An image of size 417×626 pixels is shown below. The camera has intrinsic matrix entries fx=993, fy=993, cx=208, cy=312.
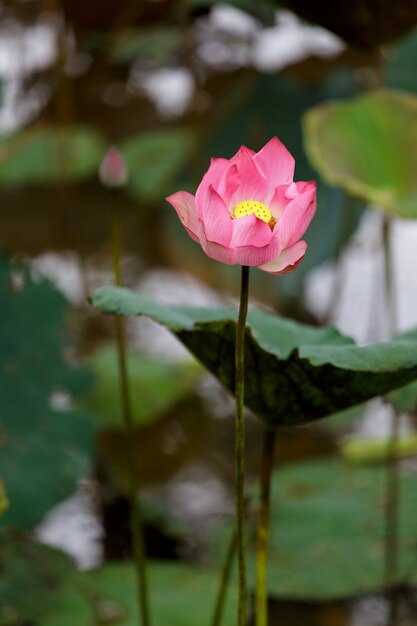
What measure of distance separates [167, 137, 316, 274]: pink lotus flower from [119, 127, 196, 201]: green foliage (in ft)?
6.07

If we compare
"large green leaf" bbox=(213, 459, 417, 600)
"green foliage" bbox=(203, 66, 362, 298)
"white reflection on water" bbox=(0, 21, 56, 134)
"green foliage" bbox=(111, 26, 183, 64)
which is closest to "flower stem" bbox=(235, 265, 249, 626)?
"large green leaf" bbox=(213, 459, 417, 600)

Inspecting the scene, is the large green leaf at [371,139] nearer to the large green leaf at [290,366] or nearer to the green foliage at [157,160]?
the large green leaf at [290,366]

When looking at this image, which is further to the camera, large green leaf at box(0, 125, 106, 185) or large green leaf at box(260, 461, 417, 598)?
large green leaf at box(0, 125, 106, 185)

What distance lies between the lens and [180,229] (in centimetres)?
212

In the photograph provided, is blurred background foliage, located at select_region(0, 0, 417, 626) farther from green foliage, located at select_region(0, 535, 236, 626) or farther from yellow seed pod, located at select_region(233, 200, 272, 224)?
yellow seed pod, located at select_region(233, 200, 272, 224)

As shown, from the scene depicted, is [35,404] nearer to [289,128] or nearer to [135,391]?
[135,391]

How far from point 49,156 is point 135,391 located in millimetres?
1084

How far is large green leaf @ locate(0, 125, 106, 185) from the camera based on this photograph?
240 cm

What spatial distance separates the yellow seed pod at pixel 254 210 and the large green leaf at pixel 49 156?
1851 mm

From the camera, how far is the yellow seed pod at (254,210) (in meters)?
0.51

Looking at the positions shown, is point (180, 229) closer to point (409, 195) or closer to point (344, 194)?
point (344, 194)

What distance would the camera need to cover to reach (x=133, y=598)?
1.03 meters

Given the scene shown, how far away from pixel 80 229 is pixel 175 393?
98 cm

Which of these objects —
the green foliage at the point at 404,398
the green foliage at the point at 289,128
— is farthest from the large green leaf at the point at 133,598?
the green foliage at the point at 289,128
